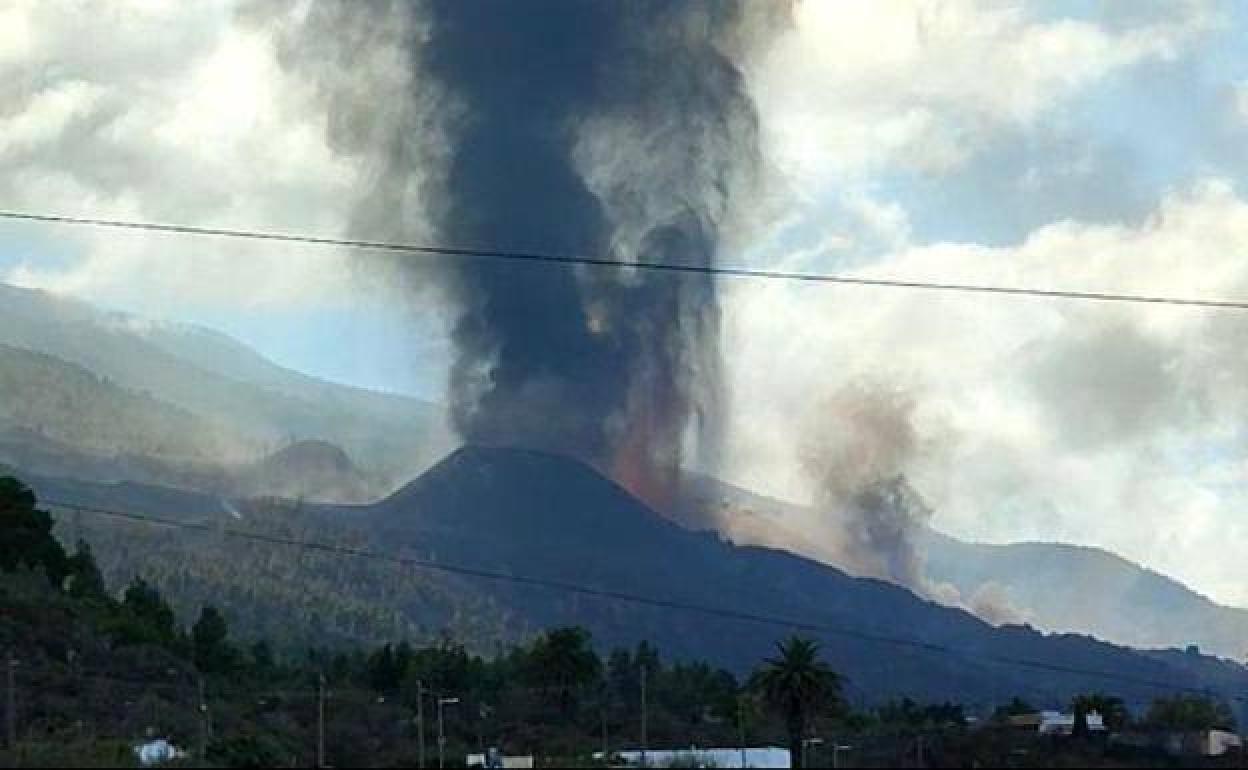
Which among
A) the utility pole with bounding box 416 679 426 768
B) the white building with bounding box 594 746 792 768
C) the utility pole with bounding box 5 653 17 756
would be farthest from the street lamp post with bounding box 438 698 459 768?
the utility pole with bounding box 5 653 17 756

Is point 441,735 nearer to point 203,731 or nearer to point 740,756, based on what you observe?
point 740,756

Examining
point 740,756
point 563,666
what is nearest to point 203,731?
point 740,756

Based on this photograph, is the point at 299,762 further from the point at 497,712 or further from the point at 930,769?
the point at 497,712

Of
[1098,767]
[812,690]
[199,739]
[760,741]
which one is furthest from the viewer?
[760,741]

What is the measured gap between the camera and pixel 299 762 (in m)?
130

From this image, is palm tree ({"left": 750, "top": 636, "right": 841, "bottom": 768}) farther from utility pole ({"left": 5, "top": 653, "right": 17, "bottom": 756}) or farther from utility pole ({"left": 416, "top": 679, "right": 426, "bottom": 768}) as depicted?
utility pole ({"left": 5, "top": 653, "right": 17, "bottom": 756})

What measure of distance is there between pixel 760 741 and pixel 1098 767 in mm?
72220

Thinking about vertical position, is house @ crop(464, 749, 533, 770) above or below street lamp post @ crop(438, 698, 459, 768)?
below

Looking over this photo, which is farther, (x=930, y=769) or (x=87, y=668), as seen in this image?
(x=87, y=668)

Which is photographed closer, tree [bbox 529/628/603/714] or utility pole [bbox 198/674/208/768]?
utility pole [bbox 198/674/208/768]

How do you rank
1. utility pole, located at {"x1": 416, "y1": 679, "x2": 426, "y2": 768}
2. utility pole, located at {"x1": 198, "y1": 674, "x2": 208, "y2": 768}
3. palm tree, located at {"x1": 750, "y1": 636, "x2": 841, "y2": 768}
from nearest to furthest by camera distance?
utility pole, located at {"x1": 198, "y1": 674, "x2": 208, "y2": 768} < utility pole, located at {"x1": 416, "y1": 679, "x2": 426, "y2": 768} < palm tree, located at {"x1": 750, "y1": 636, "x2": 841, "y2": 768}

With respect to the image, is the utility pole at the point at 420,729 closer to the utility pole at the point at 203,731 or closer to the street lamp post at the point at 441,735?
the street lamp post at the point at 441,735

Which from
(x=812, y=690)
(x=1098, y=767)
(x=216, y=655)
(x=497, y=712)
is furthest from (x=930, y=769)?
(x=216, y=655)

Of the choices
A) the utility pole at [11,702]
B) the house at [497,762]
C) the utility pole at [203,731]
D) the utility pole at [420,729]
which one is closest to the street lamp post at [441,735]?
the utility pole at [420,729]
